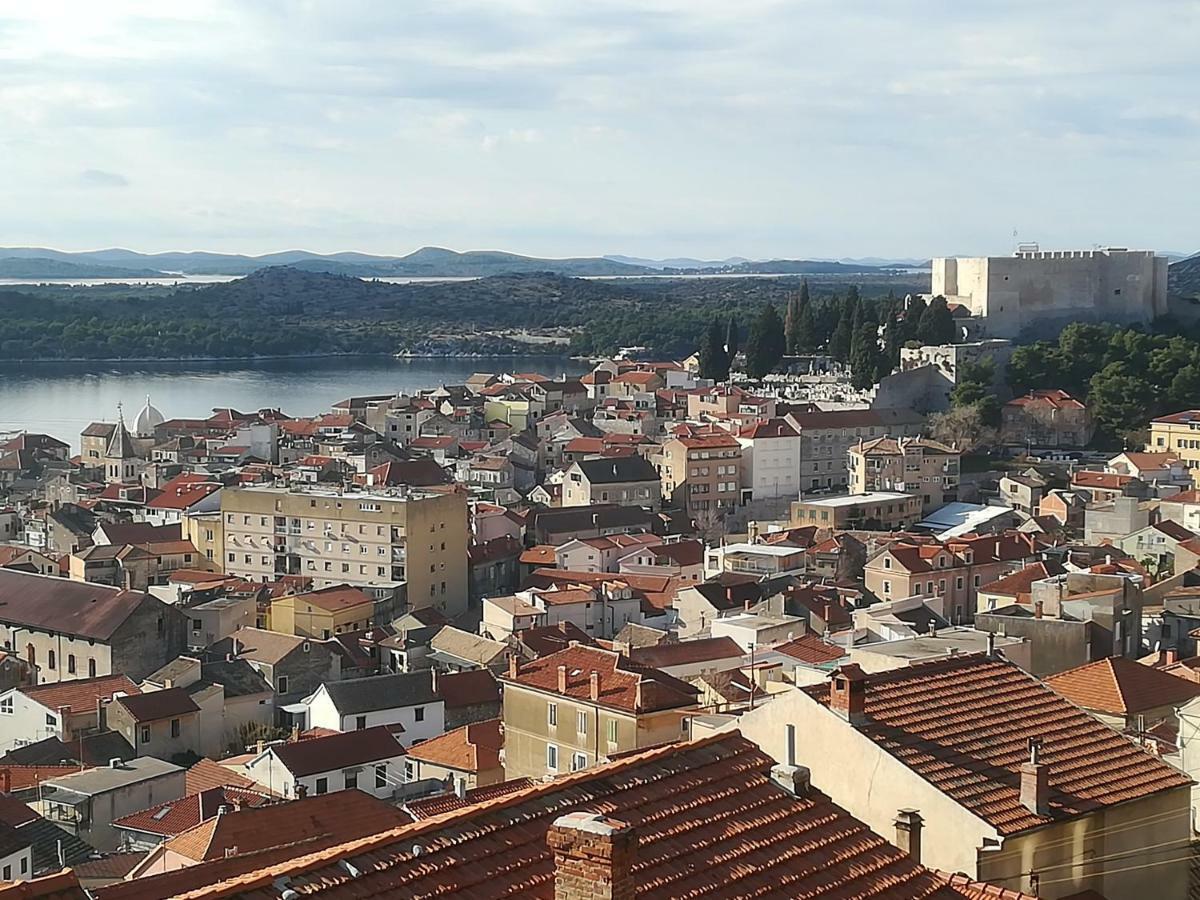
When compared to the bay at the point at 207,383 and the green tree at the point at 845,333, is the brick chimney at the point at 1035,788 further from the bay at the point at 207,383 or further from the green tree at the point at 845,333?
the bay at the point at 207,383

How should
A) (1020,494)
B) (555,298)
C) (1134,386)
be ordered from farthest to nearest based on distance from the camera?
(555,298), (1134,386), (1020,494)

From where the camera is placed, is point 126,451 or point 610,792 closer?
point 610,792

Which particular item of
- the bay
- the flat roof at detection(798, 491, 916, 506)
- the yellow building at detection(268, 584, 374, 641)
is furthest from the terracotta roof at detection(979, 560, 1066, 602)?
the bay

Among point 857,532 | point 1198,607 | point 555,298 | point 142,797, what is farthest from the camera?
point 555,298

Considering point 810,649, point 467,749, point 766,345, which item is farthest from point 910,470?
point 467,749

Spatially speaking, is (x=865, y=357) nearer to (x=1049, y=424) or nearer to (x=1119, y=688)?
(x=1049, y=424)

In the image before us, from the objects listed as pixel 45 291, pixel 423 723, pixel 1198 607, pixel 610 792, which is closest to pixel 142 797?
pixel 423 723

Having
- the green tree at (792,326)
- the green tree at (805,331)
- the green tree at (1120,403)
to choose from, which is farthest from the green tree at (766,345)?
the green tree at (1120,403)

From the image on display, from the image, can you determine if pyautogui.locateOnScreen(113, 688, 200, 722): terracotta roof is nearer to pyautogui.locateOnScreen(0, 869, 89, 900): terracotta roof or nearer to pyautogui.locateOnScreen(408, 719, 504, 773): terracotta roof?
pyautogui.locateOnScreen(408, 719, 504, 773): terracotta roof

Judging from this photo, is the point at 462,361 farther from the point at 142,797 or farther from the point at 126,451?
the point at 142,797
